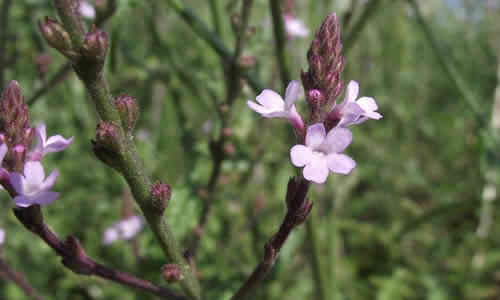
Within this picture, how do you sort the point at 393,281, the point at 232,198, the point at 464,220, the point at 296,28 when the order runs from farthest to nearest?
the point at 464,220
the point at 232,198
the point at 393,281
the point at 296,28

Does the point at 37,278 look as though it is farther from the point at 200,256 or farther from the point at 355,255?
the point at 355,255

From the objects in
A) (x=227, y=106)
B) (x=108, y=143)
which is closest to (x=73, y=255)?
(x=108, y=143)

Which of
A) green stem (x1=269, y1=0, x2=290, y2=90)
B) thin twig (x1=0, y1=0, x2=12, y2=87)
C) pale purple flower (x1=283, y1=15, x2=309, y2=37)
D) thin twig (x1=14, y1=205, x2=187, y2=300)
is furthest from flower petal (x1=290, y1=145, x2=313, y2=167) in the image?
pale purple flower (x1=283, y1=15, x2=309, y2=37)

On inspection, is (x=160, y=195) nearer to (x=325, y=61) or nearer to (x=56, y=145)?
(x=56, y=145)

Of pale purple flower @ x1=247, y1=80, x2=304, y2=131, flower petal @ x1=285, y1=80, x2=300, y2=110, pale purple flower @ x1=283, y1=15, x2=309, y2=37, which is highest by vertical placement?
pale purple flower @ x1=283, y1=15, x2=309, y2=37

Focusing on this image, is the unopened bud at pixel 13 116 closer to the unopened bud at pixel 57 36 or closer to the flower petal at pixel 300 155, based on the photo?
the unopened bud at pixel 57 36

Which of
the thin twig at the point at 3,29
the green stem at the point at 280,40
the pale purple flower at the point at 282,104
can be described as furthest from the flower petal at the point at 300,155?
the thin twig at the point at 3,29

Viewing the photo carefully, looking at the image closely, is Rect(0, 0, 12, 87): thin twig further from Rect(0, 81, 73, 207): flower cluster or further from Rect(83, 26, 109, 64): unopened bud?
Rect(83, 26, 109, 64): unopened bud

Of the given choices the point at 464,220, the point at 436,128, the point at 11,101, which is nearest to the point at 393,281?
the point at 464,220
